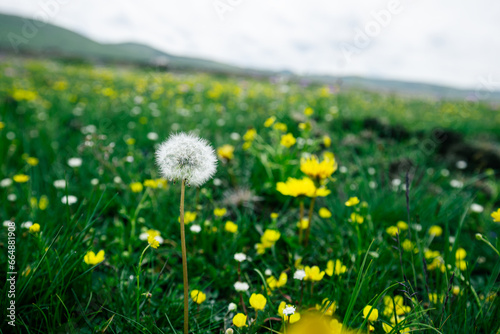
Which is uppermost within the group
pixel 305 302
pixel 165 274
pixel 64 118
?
pixel 64 118

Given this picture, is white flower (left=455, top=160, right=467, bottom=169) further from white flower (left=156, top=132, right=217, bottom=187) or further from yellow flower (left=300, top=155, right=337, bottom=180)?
white flower (left=156, top=132, right=217, bottom=187)

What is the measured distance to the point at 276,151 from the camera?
103 inches

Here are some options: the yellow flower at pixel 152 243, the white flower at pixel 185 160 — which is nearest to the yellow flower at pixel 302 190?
the white flower at pixel 185 160

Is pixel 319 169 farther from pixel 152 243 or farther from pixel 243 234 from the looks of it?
pixel 152 243

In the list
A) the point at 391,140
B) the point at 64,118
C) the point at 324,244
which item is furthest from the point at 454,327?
the point at 64,118

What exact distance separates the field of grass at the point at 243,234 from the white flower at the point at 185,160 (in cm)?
36

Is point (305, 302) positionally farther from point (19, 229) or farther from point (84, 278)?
point (19, 229)

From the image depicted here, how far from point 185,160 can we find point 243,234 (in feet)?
3.46

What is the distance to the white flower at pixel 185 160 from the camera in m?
0.97

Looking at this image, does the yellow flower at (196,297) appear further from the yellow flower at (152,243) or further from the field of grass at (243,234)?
the yellow flower at (152,243)

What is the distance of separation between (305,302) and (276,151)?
149 cm

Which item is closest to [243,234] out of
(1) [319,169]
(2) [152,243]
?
(1) [319,169]

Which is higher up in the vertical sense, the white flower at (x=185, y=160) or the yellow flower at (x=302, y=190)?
the white flower at (x=185, y=160)

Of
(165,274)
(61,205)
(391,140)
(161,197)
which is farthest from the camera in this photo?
(391,140)
